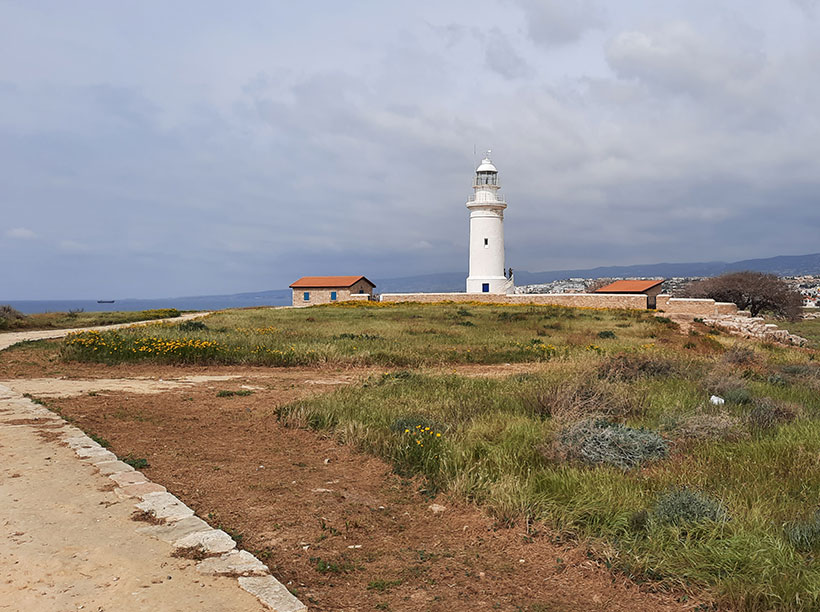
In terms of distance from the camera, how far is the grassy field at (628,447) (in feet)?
14.6

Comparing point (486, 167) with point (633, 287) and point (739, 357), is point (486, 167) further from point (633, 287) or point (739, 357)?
point (739, 357)

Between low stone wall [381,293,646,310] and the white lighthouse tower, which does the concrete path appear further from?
the white lighthouse tower

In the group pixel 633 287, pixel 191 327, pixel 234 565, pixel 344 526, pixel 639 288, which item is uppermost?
pixel 633 287

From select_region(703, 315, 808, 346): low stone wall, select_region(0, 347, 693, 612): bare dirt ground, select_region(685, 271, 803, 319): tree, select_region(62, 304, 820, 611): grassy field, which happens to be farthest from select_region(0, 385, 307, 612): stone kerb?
select_region(685, 271, 803, 319): tree

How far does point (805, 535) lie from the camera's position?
4594 mm

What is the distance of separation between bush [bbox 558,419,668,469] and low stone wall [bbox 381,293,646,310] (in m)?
34.1

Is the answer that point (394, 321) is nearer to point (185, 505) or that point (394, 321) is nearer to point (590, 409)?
point (590, 409)

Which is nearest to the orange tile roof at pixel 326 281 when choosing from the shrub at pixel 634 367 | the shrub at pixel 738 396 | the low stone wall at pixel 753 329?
the low stone wall at pixel 753 329

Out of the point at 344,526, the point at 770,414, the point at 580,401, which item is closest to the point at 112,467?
the point at 344,526

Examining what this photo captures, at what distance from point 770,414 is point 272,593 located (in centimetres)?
777

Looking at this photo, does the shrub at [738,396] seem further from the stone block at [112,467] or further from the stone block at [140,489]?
the stone block at [112,467]

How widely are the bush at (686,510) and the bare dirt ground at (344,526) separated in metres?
0.82

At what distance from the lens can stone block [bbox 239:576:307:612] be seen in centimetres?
373

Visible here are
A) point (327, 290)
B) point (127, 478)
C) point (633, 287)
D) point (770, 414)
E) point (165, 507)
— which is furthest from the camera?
point (327, 290)
